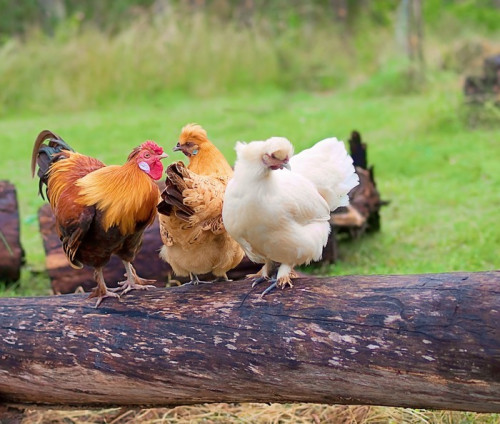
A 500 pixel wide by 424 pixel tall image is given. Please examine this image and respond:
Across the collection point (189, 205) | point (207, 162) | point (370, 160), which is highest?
point (207, 162)

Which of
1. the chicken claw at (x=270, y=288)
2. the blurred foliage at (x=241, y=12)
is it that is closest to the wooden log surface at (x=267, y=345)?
the chicken claw at (x=270, y=288)

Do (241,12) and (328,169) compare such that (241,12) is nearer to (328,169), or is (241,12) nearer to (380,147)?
(380,147)

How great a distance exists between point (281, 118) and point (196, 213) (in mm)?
7509

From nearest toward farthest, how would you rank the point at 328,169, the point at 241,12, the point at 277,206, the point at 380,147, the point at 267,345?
the point at 267,345
the point at 277,206
the point at 328,169
the point at 380,147
the point at 241,12

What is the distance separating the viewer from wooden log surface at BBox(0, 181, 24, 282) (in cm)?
496

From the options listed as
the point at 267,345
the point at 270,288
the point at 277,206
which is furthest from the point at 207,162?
the point at 267,345

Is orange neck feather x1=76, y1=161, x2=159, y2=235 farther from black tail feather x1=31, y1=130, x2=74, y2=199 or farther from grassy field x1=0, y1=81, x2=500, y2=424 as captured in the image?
grassy field x1=0, y1=81, x2=500, y2=424

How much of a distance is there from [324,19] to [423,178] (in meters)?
9.86

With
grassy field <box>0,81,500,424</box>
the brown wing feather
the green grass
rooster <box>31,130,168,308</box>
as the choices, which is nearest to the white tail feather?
the brown wing feather

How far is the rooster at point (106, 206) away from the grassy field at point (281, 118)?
3.04ft

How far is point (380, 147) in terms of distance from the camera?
852 cm

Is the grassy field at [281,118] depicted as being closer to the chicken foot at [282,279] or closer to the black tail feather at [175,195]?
the chicken foot at [282,279]

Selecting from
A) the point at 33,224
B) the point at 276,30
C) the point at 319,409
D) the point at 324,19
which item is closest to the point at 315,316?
the point at 319,409

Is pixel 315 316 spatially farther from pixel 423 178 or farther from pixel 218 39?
pixel 218 39
